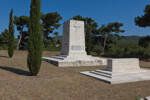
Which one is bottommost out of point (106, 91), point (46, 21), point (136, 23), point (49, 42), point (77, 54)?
point (106, 91)

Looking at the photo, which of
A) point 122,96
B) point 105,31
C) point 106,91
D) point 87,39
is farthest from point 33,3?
point 105,31

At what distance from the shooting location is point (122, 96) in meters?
4.15

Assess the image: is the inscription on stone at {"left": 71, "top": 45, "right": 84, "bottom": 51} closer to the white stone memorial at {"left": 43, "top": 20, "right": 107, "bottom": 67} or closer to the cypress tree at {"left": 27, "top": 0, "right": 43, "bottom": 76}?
the white stone memorial at {"left": 43, "top": 20, "right": 107, "bottom": 67}

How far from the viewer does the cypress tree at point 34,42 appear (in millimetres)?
6639

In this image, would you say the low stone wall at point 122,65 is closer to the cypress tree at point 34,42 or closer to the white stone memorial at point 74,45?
the cypress tree at point 34,42

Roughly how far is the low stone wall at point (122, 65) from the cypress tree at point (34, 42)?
374 centimetres

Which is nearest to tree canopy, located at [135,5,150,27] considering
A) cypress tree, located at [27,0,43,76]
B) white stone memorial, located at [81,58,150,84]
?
white stone memorial, located at [81,58,150,84]

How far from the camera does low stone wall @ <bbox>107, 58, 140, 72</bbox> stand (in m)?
7.25

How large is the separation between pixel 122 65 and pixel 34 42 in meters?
4.78

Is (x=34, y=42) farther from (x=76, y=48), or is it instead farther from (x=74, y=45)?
(x=76, y=48)

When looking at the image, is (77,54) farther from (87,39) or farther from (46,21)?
(46,21)

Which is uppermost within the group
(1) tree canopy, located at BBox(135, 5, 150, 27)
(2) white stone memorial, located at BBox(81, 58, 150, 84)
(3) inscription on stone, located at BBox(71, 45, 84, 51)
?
(1) tree canopy, located at BBox(135, 5, 150, 27)

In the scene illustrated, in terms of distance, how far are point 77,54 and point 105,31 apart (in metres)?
18.9

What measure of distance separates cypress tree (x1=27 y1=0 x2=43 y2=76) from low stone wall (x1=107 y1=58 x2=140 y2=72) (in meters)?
3.74
